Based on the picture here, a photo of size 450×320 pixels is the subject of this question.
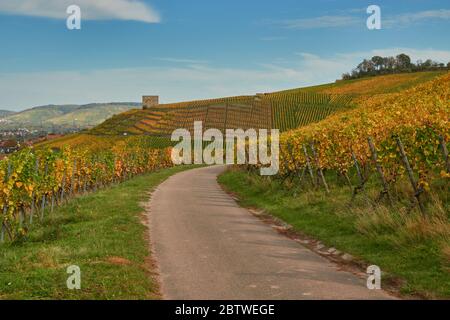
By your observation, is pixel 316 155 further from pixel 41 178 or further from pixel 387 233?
pixel 41 178

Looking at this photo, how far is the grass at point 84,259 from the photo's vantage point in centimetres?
795

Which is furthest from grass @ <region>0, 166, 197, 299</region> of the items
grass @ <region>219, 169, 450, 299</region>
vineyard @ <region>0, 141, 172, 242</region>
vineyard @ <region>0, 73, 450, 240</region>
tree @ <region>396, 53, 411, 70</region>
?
tree @ <region>396, 53, 411, 70</region>

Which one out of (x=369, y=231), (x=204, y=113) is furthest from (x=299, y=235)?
(x=204, y=113)

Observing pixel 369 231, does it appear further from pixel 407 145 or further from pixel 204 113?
pixel 204 113

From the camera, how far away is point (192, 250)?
38.0 feet

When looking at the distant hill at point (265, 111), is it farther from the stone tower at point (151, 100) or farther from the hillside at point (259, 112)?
the stone tower at point (151, 100)

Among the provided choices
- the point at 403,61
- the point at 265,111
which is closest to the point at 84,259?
the point at 265,111

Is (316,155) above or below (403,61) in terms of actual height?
below

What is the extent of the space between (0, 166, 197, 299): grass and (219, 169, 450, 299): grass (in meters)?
4.65

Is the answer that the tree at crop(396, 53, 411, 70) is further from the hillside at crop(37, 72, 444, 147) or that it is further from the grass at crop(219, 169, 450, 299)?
the grass at crop(219, 169, 450, 299)

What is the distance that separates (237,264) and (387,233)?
13.0ft

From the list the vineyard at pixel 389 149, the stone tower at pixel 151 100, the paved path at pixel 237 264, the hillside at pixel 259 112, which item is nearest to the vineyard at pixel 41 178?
the paved path at pixel 237 264

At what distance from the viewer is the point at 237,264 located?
10172mm

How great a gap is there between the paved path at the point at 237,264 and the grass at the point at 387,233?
0.86 m
